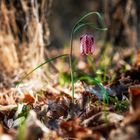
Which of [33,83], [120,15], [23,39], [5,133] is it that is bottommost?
[5,133]

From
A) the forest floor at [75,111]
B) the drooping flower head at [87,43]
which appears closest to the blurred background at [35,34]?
the forest floor at [75,111]

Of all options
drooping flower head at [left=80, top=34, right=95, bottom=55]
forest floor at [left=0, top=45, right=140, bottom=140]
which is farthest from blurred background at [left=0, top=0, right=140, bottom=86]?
drooping flower head at [left=80, top=34, right=95, bottom=55]

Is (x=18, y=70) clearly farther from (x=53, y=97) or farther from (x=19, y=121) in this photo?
(x=19, y=121)

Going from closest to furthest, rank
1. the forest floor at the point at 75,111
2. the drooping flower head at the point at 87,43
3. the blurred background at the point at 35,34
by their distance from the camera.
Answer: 1. the forest floor at the point at 75,111
2. the drooping flower head at the point at 87,43
3. the blurred background at the point at 35,34

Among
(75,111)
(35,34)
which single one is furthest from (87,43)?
(35,34)

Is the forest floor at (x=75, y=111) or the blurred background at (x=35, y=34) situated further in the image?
the blurred background at (x=35, y=34)

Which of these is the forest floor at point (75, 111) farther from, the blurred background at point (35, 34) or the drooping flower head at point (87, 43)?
the blurred background at point (35, 34)

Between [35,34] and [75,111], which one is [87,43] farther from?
[35,34]

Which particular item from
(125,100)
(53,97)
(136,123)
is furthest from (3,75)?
(136,123)

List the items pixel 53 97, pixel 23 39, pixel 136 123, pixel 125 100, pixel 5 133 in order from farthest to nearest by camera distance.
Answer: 1. pixel 23 39
2. pixel 53 97
3. pixel 125 100
4. pixel 5 133
5. pixel 136 123
